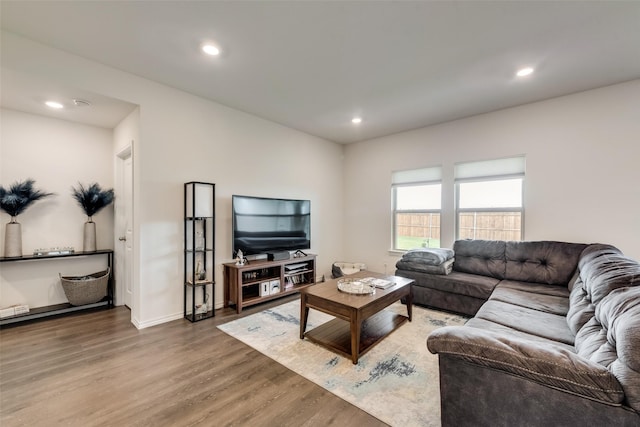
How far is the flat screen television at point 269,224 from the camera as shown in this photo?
3.49m

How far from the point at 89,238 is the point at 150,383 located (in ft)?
8.19

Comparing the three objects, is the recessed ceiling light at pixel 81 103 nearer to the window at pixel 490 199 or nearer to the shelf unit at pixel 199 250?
the shelf unit at pixel 199 250

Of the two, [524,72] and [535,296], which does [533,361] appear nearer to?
[535,296]

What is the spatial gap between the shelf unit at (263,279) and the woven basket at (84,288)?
60.7 inches

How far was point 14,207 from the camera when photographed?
9.60 ft

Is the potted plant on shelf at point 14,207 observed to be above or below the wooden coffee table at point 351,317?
above

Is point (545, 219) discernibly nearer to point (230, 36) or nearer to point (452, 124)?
point (452, 124)

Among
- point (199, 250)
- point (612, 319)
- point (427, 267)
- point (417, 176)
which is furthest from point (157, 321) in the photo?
point (417, 176)

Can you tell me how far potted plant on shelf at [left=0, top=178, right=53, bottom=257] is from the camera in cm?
289

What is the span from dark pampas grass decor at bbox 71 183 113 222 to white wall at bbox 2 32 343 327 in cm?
36

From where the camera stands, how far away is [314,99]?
3.36 metres

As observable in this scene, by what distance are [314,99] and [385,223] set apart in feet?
8.27

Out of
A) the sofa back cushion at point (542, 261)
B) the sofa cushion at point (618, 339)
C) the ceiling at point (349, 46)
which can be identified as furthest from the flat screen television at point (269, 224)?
the sofa cushion at point (618, 339)

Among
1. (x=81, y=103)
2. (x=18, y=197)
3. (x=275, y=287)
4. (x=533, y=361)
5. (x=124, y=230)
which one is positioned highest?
(x=81, y=103)
